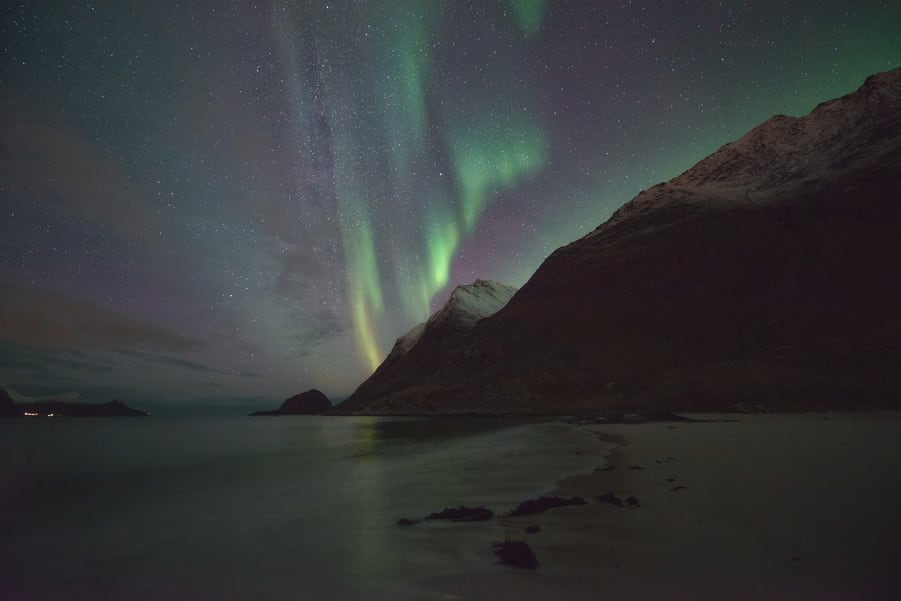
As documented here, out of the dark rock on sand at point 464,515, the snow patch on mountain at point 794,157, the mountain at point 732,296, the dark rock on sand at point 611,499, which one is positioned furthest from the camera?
the snow patch on mountain at point 794,157

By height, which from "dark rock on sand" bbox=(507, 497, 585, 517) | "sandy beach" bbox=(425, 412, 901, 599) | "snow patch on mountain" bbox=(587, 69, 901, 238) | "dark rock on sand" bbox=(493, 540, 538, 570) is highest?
"snow patch on mountain" bbox=(587, 69, 901, 238)

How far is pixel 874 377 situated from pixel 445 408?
97.5 m

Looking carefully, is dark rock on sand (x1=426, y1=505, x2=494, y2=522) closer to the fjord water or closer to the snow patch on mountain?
the fjord water

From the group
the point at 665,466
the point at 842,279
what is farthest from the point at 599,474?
the point at 842,279

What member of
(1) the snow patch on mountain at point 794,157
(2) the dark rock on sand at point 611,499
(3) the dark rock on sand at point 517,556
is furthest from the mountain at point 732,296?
(3) the dark rock on sand at point 517,556

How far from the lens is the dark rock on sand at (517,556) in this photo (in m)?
7.52

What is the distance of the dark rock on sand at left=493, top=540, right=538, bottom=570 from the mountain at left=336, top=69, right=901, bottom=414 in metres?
66.2

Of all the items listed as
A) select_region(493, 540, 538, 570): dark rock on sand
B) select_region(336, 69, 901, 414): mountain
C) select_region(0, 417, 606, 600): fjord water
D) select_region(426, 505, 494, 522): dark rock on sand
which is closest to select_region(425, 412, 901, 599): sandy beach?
select_region(493, 540, 538, 570): dark rock on sand

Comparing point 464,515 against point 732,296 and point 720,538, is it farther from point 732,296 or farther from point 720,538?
point 732,296

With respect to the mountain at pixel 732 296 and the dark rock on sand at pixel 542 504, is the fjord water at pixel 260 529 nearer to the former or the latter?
the dark rock on sand at pixel 542 504

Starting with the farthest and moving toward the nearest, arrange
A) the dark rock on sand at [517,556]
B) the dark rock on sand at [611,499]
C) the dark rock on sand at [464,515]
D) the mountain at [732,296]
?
the mountain at [732,296]
the dark rock on sand at [611,499]
the dark rock on sand at [464,515]
the dark rock on sand at [517,556]

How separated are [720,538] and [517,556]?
3.74 metres

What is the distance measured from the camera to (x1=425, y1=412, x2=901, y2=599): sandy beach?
252 inches

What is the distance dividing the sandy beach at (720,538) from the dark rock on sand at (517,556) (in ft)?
0.70
